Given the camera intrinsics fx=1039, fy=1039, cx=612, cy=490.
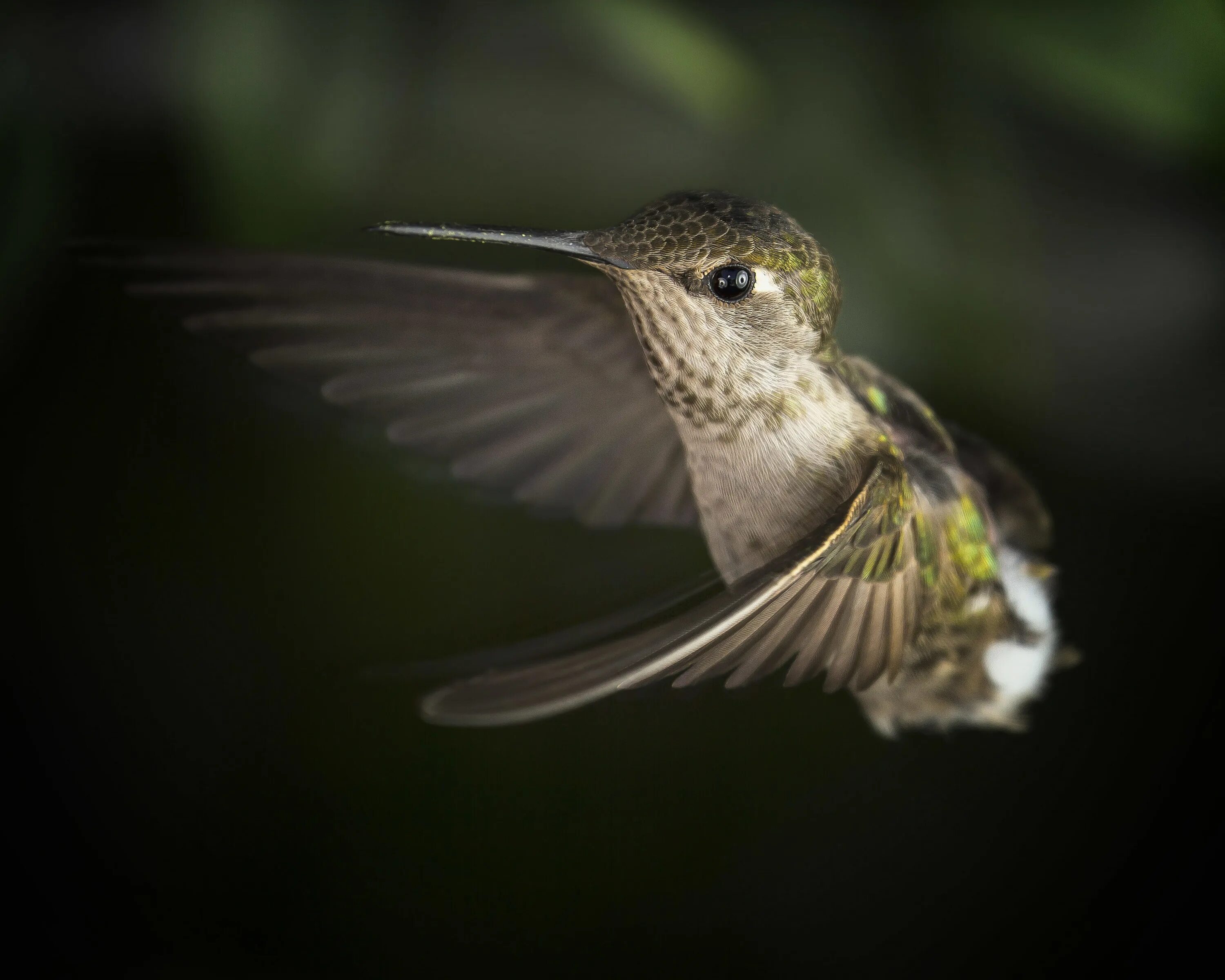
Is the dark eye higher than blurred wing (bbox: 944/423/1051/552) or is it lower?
higher

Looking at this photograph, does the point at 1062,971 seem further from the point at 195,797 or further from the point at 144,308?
the point at 144,308

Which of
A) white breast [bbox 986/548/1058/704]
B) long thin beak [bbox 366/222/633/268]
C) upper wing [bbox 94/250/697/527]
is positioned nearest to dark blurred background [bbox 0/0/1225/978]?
upper wing [bbox 94/250/697/527]

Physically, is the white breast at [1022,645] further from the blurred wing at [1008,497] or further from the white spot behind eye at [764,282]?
the white spot behind eye at [764,282]

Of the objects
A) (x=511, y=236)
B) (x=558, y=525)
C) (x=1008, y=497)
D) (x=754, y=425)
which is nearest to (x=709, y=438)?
(x=754, y=425)

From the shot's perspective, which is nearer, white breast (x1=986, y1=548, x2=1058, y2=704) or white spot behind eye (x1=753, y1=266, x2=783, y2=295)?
white spot behind eye (x1=753, y1=266, x2=783, y2=295)

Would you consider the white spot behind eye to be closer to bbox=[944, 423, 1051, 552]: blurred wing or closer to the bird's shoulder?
the bird's shoulder

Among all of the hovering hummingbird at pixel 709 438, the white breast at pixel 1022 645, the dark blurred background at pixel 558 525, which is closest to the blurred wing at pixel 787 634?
the hovering hummingbird at pixel 709 438
